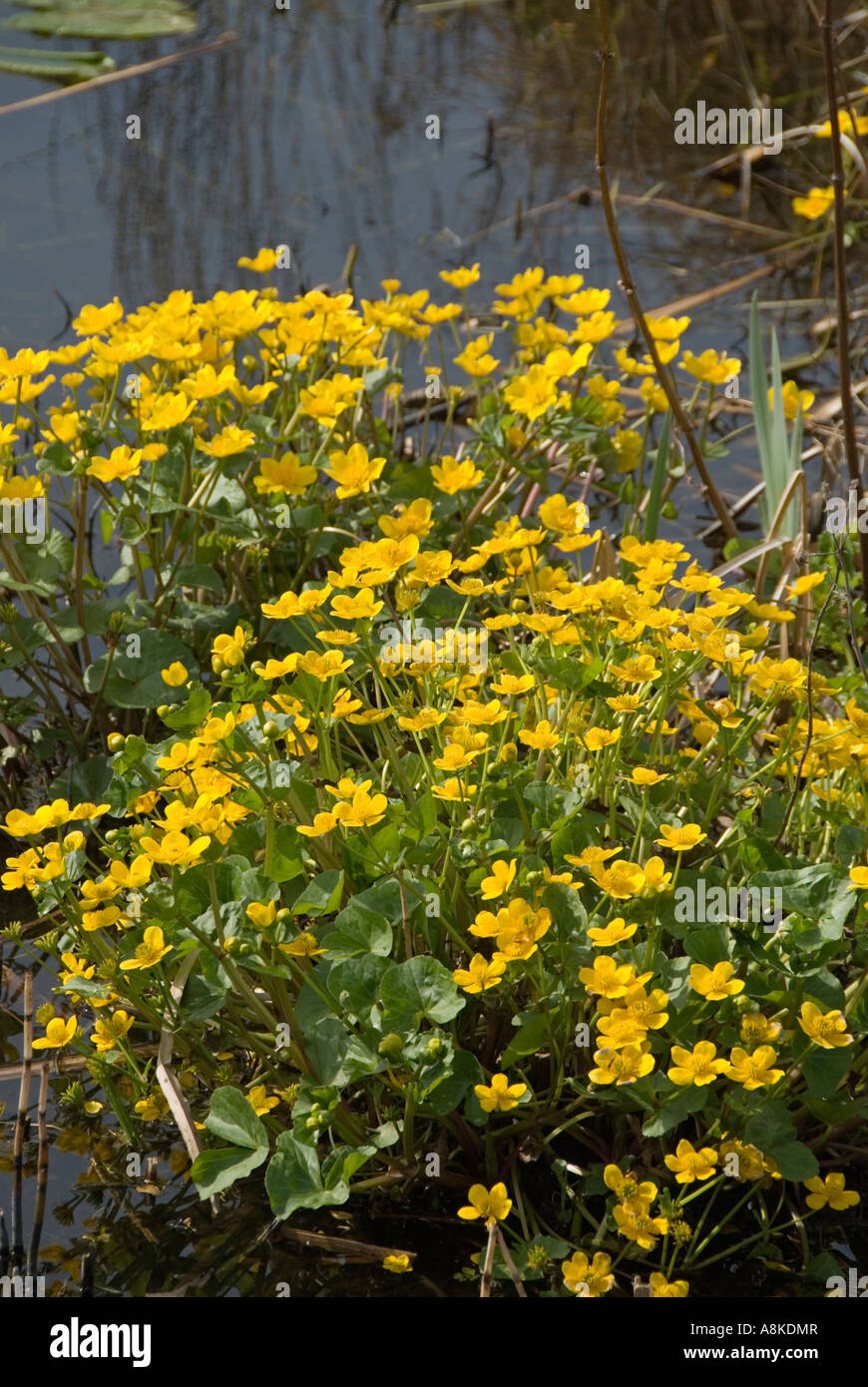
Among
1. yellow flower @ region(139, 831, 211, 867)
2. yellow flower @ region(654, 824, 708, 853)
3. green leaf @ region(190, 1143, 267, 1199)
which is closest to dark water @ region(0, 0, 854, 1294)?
yellow flower @ region(654, 824, 708, 853)

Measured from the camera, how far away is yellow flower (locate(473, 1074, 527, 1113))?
1.55 metres

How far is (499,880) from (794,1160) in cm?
44

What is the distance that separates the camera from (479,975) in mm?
1572

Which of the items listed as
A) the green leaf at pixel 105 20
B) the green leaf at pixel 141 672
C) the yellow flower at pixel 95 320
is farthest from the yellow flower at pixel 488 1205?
the green leaf at pixel 105 20

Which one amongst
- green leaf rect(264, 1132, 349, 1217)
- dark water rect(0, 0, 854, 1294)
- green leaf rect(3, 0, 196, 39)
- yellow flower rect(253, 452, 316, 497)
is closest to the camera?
green leaf rect(264, 1132, 349, 1217)

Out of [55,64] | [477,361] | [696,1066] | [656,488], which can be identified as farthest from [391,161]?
[696,1066]

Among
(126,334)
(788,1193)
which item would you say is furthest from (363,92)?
(788,1193)

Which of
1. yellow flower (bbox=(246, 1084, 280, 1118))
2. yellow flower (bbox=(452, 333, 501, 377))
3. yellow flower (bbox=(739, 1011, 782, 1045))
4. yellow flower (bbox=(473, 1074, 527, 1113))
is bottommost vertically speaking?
yellow flower (bbox=(246, 1084, 280, 1118))

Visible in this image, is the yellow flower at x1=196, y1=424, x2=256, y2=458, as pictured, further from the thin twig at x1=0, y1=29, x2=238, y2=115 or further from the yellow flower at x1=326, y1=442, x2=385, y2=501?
the thin twig at x1=0, y1=29, x2=238, y2=115

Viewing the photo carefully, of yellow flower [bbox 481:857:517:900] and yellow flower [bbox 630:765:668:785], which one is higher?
yellow flower [bbox 630:765:668:785]

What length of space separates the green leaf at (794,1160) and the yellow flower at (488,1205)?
0.98 ft

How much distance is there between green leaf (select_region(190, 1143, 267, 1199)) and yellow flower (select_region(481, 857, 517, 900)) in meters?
0.36

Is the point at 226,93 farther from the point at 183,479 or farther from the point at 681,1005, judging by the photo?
the point at 681,1005

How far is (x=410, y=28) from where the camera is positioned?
5.52 meters
